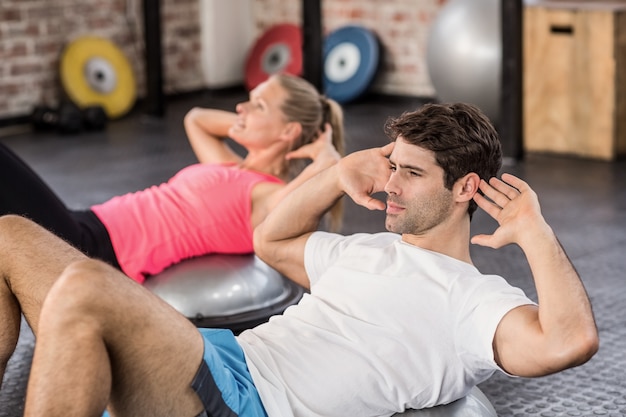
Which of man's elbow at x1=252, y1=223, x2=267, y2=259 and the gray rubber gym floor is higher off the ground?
man's elbow at x1=252, y1=223, x2=267, y2=259

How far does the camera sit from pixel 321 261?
2.24 m

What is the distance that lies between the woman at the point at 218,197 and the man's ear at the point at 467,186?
0.94 metres

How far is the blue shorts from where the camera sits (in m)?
1.85

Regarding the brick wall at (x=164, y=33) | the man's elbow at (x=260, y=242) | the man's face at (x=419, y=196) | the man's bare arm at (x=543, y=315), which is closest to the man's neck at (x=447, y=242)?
the man's face at (x=419, y=196)

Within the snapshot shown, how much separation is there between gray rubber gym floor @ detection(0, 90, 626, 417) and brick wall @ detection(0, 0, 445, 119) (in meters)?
0.19

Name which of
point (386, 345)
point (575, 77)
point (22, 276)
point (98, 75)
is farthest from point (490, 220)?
point (98, 75)

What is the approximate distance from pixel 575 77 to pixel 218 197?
268cm

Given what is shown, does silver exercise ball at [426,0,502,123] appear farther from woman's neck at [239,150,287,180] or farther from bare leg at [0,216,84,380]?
bare leg at [0,216,84,380]

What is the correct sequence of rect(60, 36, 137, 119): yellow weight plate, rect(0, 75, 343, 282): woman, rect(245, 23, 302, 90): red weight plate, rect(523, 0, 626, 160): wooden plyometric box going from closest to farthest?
rect(0, 75, 343, 282): woman → rect(523, 0, 626, 160): wooden plyometric box → rect(60, 36, 137, 119): yellow weight plate → rect(245, 23, 302, 90): red weight plate

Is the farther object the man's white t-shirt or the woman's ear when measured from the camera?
the woman's ear

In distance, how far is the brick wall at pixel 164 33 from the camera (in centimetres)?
627

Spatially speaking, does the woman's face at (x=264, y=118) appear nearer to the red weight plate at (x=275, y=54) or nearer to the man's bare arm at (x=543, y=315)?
the man's bare arm at (x=543, y=315)

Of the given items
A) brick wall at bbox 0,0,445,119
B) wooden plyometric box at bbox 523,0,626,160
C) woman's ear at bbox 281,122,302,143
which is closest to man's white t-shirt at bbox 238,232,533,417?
woman's ear at bbox 281,122,302,143

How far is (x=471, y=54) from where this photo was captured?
214 inches
